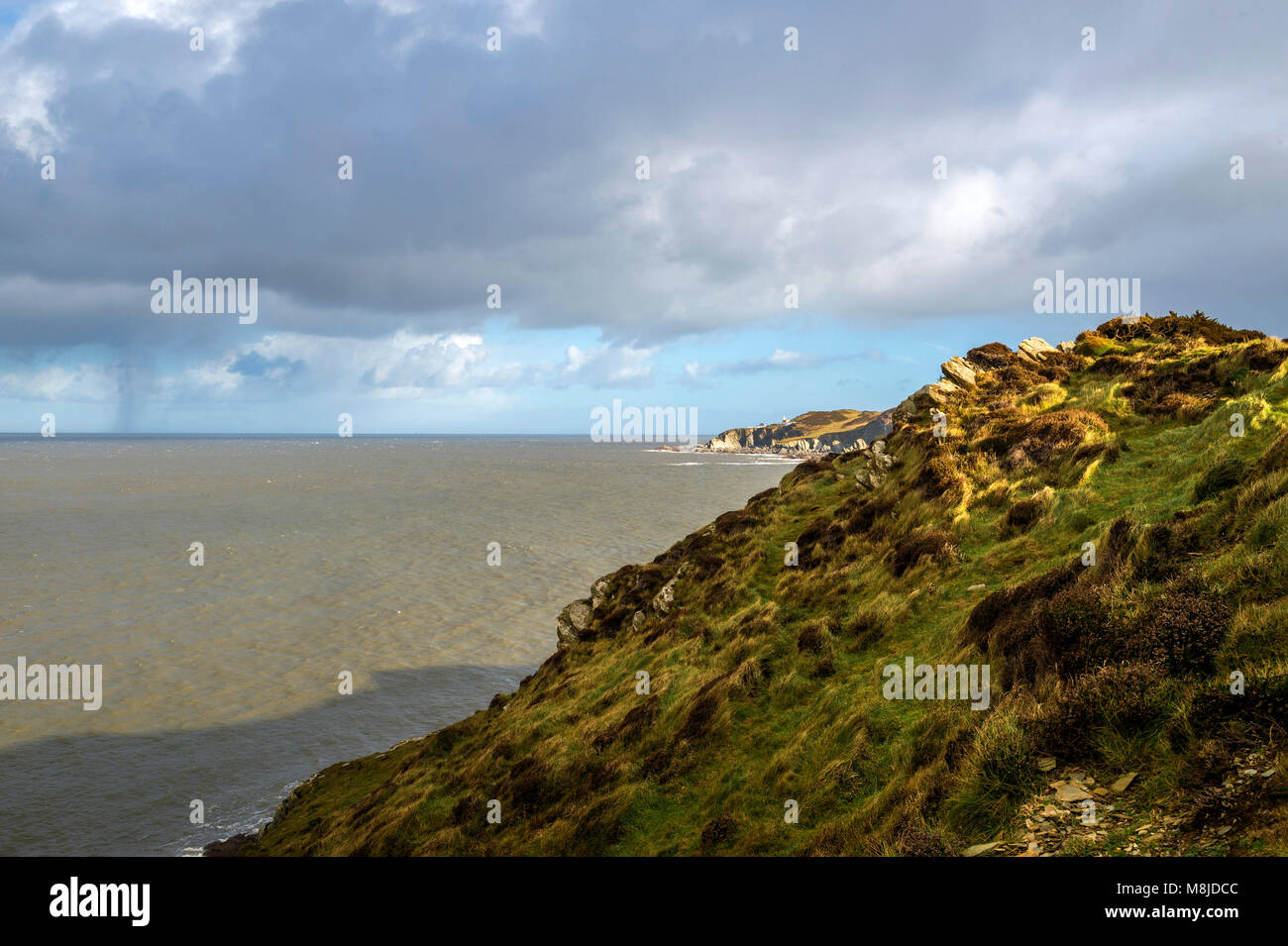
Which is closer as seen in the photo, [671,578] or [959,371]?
[671,578]

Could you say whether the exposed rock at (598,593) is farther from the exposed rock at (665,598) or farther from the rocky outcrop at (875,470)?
the rocky outcrop at (875,470)

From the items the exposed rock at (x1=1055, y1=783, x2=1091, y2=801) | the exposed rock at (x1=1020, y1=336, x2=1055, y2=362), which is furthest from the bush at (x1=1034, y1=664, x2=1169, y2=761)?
the exposed rock at (x1=1020, y1=336, x2=1055, y2=362)

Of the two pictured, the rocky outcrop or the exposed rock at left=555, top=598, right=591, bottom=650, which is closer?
the rocky outcrop

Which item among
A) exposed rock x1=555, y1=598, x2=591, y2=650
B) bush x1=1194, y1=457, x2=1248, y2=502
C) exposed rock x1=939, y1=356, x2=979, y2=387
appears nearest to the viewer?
bush x1=1194, y1=457, x2=1248, y2=502

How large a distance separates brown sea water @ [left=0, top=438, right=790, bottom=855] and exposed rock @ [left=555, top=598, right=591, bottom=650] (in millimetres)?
5489

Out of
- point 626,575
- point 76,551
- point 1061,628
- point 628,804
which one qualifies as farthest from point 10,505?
point 1061,628

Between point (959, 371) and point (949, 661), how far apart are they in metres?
23.5

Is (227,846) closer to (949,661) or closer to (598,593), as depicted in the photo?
(598,593)

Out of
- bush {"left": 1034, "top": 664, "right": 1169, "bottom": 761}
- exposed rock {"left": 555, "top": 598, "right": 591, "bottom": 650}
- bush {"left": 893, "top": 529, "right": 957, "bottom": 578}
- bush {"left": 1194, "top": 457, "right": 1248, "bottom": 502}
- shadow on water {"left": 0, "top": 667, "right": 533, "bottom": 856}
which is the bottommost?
shadow on water {"left": 0, "top": 667, "right": 533, "bottom": 856}

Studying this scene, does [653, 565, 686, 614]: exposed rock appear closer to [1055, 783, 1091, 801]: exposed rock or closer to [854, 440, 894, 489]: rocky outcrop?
[854, 440, 894, 489]: rocky outcrop

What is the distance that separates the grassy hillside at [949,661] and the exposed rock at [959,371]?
178cm

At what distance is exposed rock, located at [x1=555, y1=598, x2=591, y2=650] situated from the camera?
26184 mm

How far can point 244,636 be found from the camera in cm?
3503

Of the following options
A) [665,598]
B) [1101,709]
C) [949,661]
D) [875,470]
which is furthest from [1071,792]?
[875,470]
